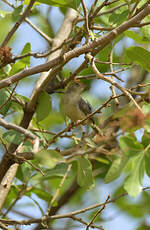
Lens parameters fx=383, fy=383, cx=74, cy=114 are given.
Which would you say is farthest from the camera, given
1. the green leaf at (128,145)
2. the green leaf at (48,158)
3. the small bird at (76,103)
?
the small bird at (76,103)

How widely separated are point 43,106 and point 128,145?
1.28 m

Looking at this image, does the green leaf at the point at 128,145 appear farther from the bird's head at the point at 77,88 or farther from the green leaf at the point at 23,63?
the bird's head at the point at 77,88

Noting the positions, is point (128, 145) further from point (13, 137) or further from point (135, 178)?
point (13, 137)

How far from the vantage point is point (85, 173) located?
2076mm

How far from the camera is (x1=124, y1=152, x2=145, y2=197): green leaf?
4.53 feet

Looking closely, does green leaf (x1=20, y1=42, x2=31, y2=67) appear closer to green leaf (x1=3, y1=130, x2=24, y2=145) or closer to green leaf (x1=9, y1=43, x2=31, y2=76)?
green leaf (x1=9, y1=43, x2=31, y2=76)

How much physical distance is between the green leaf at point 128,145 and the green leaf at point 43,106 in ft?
4.04

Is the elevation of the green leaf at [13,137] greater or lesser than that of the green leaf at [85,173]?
greater

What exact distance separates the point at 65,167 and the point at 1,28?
1043mm

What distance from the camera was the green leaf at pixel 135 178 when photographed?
1.38 m

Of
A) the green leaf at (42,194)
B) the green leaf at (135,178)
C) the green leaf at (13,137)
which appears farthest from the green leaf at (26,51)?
the green leaf at (135,178)

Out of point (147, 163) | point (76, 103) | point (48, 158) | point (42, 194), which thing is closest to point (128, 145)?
point (147, 163)

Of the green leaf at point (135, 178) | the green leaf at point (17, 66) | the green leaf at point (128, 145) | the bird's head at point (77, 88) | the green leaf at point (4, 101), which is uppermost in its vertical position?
the green leaf at point (17, 66)

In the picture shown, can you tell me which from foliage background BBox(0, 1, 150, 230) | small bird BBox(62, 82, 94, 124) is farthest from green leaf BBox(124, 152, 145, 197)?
small bird BBox(62, 82, 94, 124)
